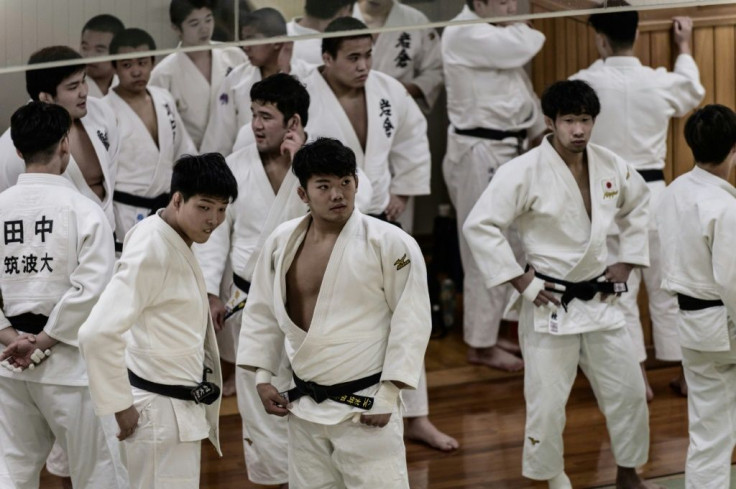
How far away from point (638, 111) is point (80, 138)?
252 centimetres

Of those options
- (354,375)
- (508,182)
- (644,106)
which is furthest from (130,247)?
(644,106)

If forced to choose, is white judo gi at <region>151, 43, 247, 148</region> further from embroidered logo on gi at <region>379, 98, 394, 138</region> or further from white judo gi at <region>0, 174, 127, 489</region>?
white judo gi at <region>0, 174, 127, 489</region>

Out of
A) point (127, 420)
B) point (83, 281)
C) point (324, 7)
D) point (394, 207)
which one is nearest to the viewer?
point (324, 7)

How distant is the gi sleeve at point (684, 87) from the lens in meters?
5.59

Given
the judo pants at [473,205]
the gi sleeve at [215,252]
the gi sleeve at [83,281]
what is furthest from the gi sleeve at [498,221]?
the judo pants at [473,205]

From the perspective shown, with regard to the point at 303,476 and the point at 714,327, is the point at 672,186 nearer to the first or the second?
the point at 714,327

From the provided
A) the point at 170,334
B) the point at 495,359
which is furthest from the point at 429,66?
the point at 170,334

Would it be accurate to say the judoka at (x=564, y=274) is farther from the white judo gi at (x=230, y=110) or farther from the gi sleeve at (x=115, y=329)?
the gi sleeve at (x=115, y=329)

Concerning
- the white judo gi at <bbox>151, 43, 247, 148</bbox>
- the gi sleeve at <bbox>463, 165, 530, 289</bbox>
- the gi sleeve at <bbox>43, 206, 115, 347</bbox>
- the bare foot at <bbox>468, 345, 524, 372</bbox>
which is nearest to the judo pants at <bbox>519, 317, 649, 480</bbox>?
the gi sleeve at <bbox>463, 165, 530, 289</bbox>

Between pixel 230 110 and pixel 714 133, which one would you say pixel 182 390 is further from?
pixel 230 110

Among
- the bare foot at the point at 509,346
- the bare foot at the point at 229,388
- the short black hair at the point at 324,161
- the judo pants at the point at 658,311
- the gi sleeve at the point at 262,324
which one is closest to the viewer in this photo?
the short black hair at the point at 324,161

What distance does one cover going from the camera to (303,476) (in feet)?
11.7

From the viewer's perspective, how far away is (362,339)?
3467 mm

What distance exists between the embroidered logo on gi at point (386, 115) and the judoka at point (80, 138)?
109 cm
